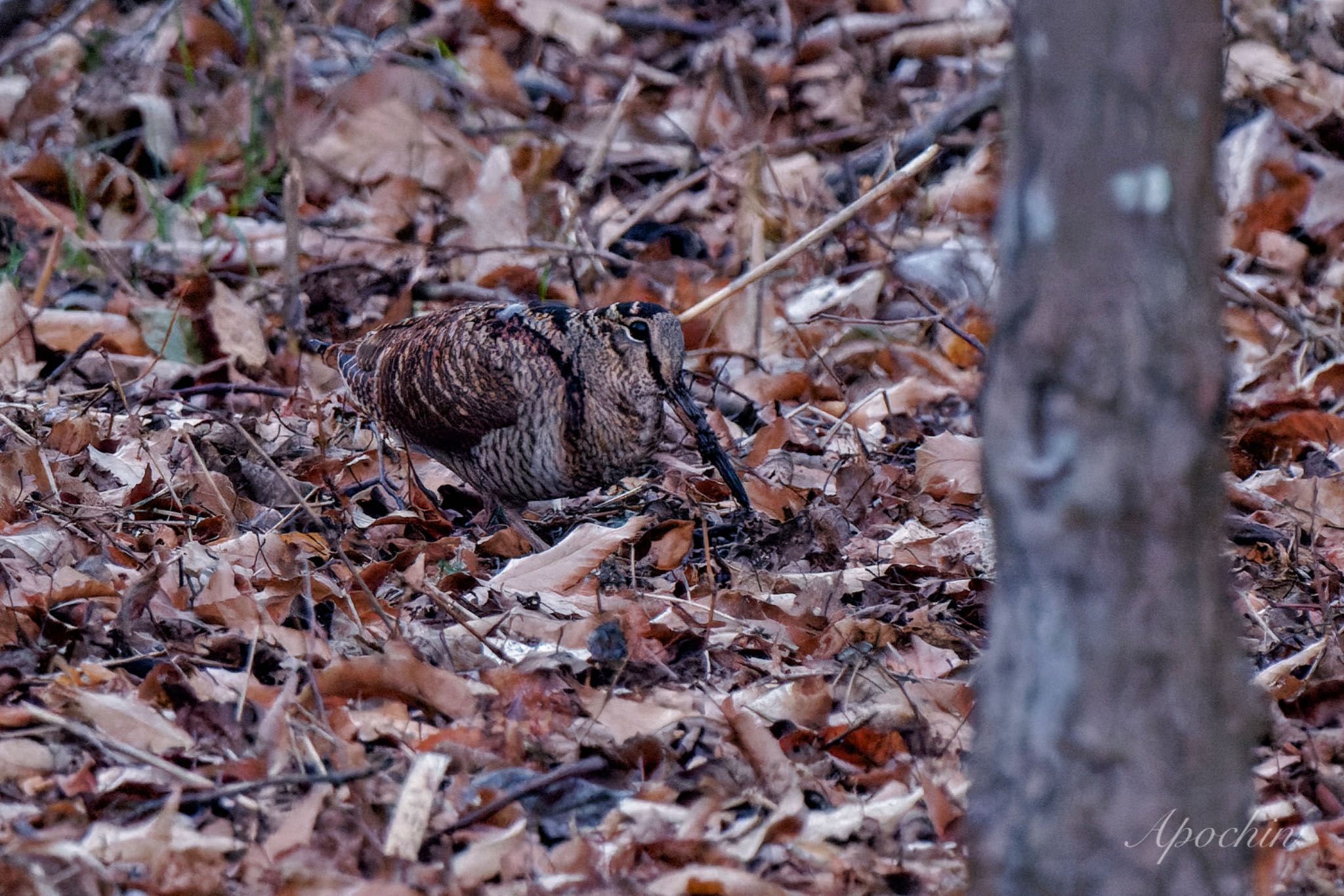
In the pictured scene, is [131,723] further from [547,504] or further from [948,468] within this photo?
[948,468]

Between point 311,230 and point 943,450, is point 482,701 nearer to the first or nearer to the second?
point 943,450

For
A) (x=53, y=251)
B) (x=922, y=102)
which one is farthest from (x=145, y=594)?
(x=922, y=102)

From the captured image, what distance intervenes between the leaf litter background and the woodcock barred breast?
22cm

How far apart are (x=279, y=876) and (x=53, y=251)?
12.7ft

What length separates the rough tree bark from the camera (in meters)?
1.71

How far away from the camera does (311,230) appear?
6.57 m

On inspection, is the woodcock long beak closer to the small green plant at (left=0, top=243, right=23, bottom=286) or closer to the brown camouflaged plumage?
the brown camouflaged plumage

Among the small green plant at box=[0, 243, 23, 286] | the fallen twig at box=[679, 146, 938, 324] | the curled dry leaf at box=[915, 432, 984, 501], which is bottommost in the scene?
the curled dry leaf at box=[915, 432, 984, 501]

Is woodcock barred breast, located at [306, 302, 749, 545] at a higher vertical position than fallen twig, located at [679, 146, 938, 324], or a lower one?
lower

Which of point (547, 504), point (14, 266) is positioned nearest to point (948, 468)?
point (547, 504)

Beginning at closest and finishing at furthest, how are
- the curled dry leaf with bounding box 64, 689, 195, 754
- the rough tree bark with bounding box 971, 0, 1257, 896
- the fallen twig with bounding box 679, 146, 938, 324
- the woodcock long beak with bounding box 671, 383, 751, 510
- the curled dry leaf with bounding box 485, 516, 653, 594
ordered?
the rough tree bark with bounding box 971, 0, 1257, 896 < the curled dry leaf with bounding box 64, 689, 195, 754 < the curled dry leaf with bounding box 485, 516, 653, 594 < the woodcock long beak with bounding box 671, 383, 751, 510 < the fallen twig with bounding box 679, 146, 938, 324

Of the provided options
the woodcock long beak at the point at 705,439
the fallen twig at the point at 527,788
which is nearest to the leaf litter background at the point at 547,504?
the fallen twig at the point at 527,788

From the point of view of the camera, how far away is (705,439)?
418cm

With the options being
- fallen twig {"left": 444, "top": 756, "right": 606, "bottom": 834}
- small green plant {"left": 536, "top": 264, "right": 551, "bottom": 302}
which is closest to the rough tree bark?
fallen twig {"left": 444, "top": 756, "right": 606, "bottom": 834}
